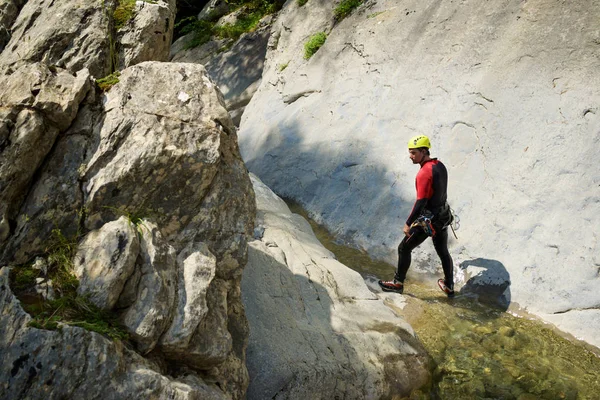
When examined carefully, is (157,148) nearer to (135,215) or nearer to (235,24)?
(135,215)

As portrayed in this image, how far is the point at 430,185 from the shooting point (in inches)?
254

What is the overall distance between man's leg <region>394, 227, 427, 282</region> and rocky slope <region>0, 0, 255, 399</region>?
3.08 m

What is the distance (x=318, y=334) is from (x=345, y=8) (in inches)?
340

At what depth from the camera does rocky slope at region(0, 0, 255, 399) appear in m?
2.92

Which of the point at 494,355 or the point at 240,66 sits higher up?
the point at 240,66

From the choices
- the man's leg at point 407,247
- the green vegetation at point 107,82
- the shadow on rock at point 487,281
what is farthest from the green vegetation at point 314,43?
the green vegetation at point 107,82

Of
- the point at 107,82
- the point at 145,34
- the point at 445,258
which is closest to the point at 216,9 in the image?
the point at 145,34

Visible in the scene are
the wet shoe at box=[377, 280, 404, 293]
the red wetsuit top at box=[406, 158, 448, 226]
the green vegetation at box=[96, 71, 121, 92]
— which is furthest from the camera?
the wet shoe at box=[377, 280, 404, 293]

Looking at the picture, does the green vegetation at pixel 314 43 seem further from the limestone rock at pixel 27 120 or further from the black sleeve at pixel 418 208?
the limestone rock at pixel 27 120

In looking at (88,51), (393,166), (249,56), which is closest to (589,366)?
(393,166)

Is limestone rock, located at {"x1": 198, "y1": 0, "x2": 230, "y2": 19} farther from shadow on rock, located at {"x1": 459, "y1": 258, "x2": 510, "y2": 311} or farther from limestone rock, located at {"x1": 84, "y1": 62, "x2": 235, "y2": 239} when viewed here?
limestone rock, located at {"x1": 84, "y1": 62, "x2": 235, "y2": 239}

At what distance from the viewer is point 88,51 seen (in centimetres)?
519

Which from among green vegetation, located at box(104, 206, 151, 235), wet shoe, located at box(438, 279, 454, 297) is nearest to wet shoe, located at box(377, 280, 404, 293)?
wet shoe, located at box(438, 279, 454, 297)

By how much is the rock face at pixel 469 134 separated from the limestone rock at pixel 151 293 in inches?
184
